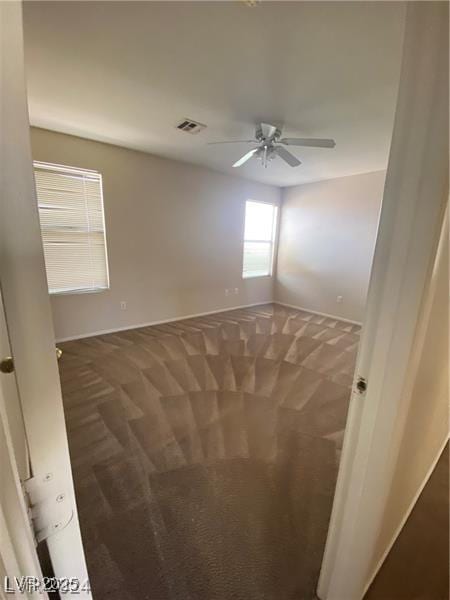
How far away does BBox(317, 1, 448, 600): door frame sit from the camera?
23.1 inches

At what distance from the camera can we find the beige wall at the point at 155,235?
339cm

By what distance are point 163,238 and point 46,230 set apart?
150cm

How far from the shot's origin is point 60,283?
3330 mm

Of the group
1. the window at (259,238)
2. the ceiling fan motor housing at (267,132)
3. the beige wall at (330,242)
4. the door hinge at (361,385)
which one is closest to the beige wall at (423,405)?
the door hinge at (361,385)

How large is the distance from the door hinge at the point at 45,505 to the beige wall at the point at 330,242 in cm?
465

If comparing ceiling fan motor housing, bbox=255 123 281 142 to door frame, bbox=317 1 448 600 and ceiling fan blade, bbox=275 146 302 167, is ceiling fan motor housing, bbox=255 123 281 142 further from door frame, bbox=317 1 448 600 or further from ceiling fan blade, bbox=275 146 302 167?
door frame, bbox=317 1 448 600

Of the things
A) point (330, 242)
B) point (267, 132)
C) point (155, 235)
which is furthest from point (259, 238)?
point (267, 132)

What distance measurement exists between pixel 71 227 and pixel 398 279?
3655 millimetres

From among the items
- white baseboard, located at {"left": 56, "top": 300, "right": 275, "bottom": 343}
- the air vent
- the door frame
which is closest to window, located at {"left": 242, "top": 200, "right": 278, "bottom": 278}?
white baseboard, located at {"left": 56, "top": 300, "right": 275, "bottom": 343}

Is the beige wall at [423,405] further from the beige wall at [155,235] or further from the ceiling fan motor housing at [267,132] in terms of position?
the beige wall at [155,235]

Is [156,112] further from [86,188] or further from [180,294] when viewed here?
[180,294]

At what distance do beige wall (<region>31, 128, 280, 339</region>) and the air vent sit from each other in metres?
1.20

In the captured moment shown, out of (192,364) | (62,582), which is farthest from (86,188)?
(62,582)

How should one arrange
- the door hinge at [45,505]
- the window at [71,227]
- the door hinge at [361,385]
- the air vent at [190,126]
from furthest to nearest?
the window at [71,227] → the air vent at [190,126] → the door hinge at [361,385] → the door hinge at [45,505]
